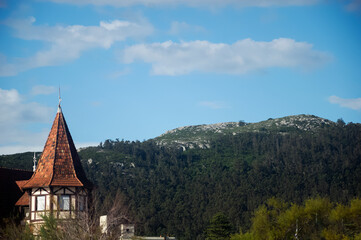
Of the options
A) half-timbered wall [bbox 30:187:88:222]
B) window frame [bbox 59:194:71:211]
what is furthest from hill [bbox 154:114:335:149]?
window frame [bbox 59:194:71:211]

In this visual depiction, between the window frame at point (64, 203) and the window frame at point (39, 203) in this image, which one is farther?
the window frame at point (39, 203)

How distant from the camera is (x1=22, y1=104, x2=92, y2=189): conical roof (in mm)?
39594

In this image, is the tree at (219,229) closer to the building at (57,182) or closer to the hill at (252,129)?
the building at (57,182)

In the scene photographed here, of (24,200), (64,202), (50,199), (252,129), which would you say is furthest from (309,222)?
(252,129)

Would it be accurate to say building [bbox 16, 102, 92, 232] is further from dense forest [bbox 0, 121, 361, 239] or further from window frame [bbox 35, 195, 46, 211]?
dense forest [bbox 0, 121, 361, 239]

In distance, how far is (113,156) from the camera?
13325cm

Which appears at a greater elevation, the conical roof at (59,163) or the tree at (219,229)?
the conical roof at (59,163)

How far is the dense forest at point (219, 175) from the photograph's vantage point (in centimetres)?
9256

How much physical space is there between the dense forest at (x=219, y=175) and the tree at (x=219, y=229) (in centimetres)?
730

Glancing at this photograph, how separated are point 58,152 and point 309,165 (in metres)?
87.1

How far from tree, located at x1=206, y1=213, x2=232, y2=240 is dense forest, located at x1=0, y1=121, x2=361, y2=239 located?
730 cm

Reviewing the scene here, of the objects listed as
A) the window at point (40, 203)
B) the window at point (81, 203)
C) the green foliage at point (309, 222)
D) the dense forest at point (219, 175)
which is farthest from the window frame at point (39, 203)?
the dense forest at point (219, 175)

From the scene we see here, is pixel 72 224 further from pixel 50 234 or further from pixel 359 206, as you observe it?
pixel 359 206

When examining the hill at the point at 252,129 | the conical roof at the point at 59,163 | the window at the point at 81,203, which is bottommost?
the window at the point at 81,203
